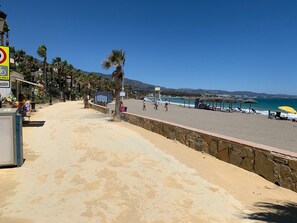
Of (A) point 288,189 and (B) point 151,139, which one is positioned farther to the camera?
(B) point 151,139

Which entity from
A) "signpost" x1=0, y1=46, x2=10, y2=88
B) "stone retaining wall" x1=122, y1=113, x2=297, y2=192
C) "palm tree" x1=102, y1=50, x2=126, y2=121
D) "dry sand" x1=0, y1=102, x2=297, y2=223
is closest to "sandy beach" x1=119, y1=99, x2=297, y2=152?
"stone retaining wall" x1=122, y1=113, x2=297, y2=192

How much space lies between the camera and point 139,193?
5.04m

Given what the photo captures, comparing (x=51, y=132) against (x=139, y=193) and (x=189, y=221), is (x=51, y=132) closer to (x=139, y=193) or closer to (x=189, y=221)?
(x=139, y=193)

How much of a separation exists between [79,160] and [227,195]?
3.59 m

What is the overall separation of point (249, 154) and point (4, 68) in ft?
20.1

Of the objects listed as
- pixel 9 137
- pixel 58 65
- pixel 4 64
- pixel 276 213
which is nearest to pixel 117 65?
pixel 4 64

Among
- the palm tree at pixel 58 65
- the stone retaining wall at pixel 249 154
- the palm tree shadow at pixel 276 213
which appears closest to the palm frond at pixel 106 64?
the stone retaining wall at pixel 249 154

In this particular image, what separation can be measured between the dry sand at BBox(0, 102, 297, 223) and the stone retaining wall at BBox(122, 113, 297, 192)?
181 mm

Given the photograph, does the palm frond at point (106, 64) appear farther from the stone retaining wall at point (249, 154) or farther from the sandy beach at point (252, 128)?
the stone retaining wall at point (249, 154)

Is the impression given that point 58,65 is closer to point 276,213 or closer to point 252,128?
point 252,128

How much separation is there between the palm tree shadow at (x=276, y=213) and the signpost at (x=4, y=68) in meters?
6.24

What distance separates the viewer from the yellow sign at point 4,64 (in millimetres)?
7656

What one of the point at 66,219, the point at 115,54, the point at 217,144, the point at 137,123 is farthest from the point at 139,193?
the point at 115,54

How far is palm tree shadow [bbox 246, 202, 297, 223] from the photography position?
13.7 feet
